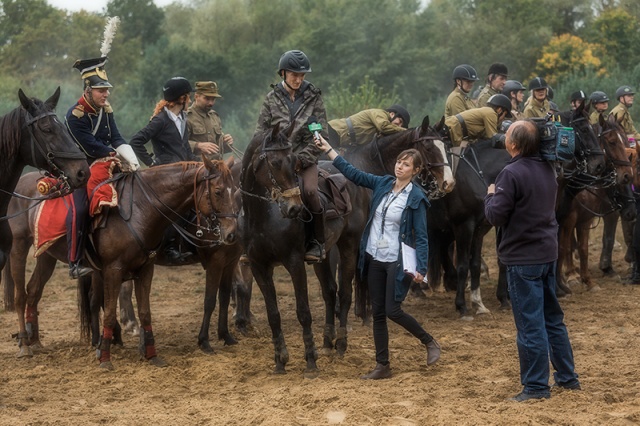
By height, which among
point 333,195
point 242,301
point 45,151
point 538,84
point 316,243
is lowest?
point 242,301

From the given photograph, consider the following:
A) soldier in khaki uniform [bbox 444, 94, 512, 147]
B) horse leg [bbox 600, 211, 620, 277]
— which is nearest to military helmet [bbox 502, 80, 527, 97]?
soldier in khaki uniform [bbox 444, 94, 512, 147]

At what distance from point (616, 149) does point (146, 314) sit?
7528 millimetres

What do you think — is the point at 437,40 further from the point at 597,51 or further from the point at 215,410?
the point at 215,410

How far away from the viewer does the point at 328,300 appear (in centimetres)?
1017

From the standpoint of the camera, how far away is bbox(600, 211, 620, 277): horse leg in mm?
15258

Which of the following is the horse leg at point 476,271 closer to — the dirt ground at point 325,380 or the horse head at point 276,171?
the dirt ground at point 325,380

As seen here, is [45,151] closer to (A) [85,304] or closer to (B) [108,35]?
(B) [108,35]

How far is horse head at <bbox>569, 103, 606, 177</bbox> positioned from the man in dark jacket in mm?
5785

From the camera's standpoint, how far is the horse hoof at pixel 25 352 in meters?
10.4

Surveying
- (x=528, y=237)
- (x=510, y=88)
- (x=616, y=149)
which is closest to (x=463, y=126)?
(x=616, y=149)

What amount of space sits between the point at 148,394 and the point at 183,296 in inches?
259

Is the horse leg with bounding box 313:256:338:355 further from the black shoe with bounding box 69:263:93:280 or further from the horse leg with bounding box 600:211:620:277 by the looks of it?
the horse leg with bounding box 600:211:620:277

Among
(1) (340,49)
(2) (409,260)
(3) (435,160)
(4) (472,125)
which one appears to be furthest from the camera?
(1) (340,49)

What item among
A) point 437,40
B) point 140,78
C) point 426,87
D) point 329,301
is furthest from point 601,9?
point 329,301
